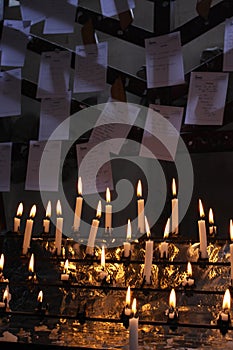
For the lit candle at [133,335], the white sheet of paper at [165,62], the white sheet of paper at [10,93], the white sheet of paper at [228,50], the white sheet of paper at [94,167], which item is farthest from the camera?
the white sheet of paper at [10,93]

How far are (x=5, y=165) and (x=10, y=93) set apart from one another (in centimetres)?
38

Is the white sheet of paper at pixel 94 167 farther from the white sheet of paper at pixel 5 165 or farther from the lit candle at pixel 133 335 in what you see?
the lit candle at pixel 133 335

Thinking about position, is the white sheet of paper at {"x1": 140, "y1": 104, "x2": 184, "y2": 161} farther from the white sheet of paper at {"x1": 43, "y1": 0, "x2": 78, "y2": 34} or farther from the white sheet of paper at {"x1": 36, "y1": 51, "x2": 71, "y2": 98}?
the white sheet of paper at {"x1": 43, "y1": 0, "x2": 78, "y2": 34}

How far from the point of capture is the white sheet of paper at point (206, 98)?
2.07 metres

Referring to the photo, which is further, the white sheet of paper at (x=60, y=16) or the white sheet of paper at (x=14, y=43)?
the white sheet of paper at (x=14, y=43)

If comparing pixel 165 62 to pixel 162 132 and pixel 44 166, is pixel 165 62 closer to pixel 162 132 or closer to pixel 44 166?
pixel 162 132

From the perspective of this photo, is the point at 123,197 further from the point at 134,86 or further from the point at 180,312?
the point at 180,312

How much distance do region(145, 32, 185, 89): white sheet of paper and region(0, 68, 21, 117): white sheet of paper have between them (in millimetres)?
687

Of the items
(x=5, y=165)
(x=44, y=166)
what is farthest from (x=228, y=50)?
(x=5, y=165)

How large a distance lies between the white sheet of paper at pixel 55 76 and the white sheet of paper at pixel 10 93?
0.12m

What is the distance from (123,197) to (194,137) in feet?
1.55

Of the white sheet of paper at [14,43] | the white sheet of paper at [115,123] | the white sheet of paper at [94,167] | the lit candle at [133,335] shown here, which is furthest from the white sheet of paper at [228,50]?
the lit candle at [133,335]

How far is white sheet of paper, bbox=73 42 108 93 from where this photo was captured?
2.29 meters

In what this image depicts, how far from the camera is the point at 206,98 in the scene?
210 cm
